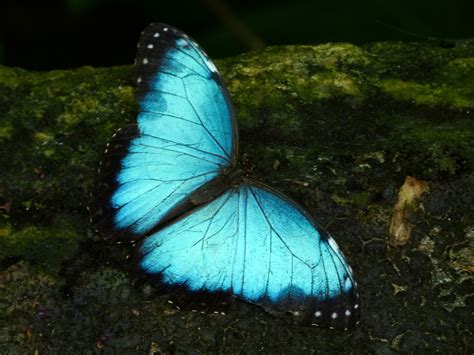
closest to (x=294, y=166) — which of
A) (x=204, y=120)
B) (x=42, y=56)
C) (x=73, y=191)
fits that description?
(x=204, y=120)

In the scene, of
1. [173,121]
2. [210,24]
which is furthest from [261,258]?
[210,24]

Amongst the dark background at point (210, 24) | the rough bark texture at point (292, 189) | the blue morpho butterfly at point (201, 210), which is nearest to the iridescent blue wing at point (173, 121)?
the blue morpho butterfly at point (201, 210)

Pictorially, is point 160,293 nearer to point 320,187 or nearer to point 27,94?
point 320,187

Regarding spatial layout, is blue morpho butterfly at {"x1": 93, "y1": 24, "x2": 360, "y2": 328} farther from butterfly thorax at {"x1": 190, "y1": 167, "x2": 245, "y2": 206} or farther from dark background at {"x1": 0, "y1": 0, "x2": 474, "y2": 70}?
dark background at {"x1": 0, "y1": 0, "x2": 474, "y2": 70}

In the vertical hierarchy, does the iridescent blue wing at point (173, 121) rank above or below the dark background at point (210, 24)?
below

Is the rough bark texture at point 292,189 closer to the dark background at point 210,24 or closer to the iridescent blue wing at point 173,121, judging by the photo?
the iridescent blue wing at point 173,121

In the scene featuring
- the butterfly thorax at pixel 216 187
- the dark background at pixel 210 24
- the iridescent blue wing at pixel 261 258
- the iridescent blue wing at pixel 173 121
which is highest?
the dark background at pixel 210 24

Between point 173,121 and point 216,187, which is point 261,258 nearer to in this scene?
point 216,187
